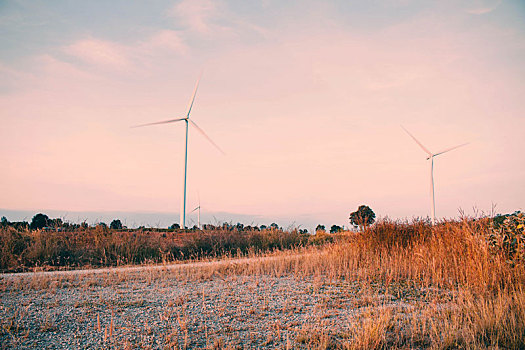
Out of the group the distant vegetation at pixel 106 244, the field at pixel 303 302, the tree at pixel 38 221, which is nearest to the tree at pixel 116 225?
the distant vegetation at pixel 106 244

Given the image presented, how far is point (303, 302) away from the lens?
8.20 m

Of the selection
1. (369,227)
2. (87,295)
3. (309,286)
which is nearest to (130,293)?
(87,295)

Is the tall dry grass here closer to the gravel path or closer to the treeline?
the gravel path

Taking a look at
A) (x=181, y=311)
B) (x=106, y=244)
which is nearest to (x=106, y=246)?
(x=106, y=244)

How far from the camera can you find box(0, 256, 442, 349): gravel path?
6.03 m

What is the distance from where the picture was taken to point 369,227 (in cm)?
1477

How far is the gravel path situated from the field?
24 millimetres

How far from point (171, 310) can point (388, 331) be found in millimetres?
3945

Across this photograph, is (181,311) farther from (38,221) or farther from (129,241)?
(38,221)

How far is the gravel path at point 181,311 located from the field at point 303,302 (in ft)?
0.08

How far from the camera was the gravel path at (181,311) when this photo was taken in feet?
19.8

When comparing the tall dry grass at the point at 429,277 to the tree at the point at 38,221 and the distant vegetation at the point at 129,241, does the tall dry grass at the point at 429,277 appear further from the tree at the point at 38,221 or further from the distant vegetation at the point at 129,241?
the tree at the point at 38,221

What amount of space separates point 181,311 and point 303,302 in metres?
2.44

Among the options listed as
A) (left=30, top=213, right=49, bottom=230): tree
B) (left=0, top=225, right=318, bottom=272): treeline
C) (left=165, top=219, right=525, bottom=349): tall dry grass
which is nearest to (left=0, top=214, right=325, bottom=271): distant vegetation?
(left=0, top=225, right=318, bottom=272): treeline
